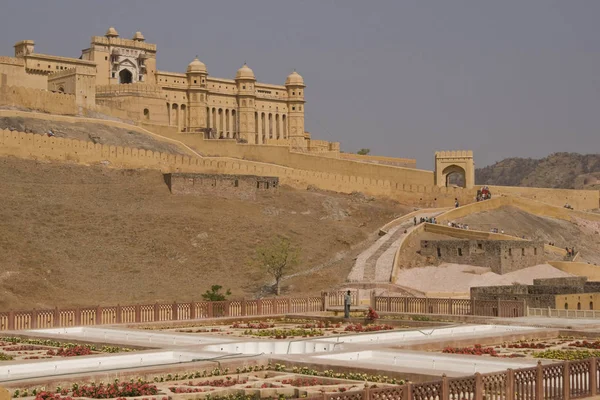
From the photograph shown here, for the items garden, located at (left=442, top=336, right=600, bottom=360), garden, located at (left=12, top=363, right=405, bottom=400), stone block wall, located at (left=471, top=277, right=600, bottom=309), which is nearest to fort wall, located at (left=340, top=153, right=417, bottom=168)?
stone block wall, located at (left=471, top=277, right=600, bottom=309)

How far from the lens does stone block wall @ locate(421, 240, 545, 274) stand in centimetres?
4566

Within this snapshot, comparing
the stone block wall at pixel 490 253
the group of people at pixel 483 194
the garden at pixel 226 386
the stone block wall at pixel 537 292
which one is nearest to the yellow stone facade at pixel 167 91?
the group of people at pixel 483 194

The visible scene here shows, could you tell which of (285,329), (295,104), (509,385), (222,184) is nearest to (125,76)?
(295,104)

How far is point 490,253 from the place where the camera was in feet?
151

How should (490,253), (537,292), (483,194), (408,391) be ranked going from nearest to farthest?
1. (408,391)
2. (537,292)
3. (490,253)
4. (483,194)

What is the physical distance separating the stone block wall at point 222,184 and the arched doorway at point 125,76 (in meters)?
19.2

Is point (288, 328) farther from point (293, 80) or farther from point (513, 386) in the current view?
point (293, 80)

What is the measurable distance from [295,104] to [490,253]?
3520 cm

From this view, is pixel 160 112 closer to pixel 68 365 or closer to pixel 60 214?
pixel 60 214

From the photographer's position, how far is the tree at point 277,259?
43531 mm

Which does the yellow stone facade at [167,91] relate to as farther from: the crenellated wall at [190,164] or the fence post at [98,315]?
the fence post at [98,315]

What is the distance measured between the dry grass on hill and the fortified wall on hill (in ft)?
9.68

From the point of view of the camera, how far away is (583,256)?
54.8 meters

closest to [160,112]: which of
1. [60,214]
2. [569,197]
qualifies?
[60,214]
